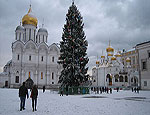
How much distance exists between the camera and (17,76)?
1708 inches

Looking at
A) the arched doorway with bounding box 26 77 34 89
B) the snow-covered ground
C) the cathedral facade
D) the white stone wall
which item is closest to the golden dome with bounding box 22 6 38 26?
the arched doorway with bounding box 26 77 34 89

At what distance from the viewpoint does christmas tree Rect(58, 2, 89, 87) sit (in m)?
22.0

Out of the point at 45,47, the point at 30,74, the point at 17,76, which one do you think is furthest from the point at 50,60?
the point at 17,76

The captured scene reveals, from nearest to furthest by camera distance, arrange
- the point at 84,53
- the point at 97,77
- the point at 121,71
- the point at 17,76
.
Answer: the point at 84,53 < the point at 17,76 < the point at 121,71 < the point at 97,77

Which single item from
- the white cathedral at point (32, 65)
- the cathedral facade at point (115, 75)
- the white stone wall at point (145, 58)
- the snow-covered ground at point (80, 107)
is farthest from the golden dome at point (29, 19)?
the snow-covered ground at point (80, 107)

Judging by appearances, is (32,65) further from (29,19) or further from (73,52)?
(73,52)

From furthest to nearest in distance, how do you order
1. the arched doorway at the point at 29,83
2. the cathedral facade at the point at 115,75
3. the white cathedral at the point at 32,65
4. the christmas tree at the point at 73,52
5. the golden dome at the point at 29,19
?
the cathedral facade at the point at 115,75 < the golden dome at the point at 29,19 < the white cathedral at the point at 32,65 < the arched doorway at the point at 29,83 < the christmas tree at the point at 73,52

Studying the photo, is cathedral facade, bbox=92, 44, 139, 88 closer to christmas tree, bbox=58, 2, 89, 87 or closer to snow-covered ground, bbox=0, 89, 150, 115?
christmas tree, bbox=58, 2, 89, 87

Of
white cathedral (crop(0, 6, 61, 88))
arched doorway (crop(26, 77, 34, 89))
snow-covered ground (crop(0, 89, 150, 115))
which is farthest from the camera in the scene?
white cathedral (crop(0, 6, 61, 88))

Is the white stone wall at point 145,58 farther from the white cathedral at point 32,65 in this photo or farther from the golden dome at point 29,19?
the golden dome at point 29,19

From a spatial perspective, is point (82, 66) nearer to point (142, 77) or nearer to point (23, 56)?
point (142, 77)

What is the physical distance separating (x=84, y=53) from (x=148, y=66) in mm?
9423

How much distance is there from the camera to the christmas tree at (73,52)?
22016 millimetres

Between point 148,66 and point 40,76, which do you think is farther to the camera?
point 40,76
